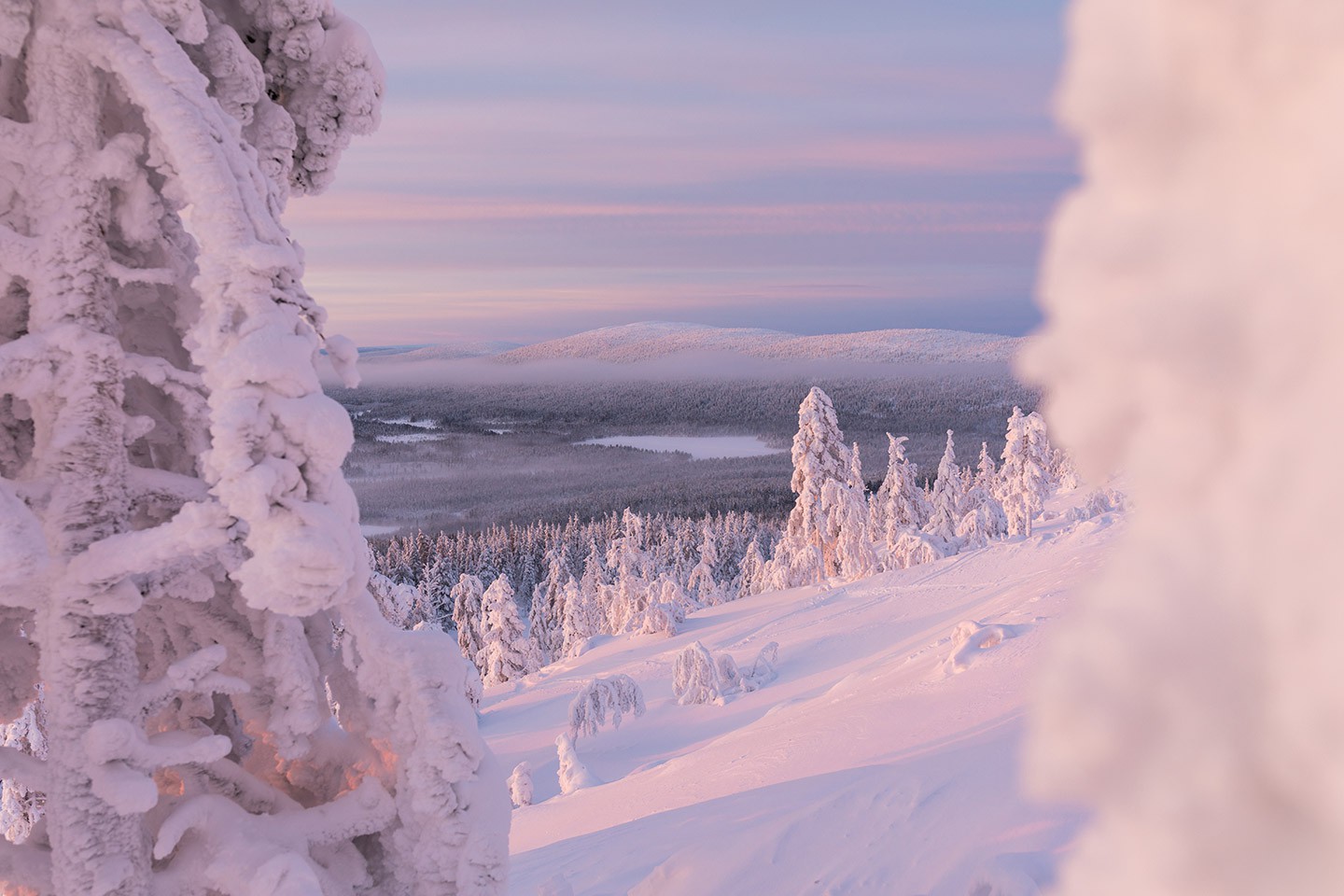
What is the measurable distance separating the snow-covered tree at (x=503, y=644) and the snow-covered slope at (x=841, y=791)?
792 inches

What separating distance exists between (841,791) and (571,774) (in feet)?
24.8

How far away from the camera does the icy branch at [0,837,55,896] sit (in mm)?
3873

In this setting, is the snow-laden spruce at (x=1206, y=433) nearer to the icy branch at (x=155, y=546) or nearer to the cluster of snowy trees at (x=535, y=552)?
the icy branch at (x=155, y=546)

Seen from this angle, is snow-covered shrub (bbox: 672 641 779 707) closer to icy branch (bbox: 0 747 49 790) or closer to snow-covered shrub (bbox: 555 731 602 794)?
snow-covered shrub (bbox: 555 731 602 794)

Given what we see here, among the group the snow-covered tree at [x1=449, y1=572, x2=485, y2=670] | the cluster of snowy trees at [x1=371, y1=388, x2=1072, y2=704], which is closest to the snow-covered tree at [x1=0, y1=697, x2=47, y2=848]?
the cluster of snowy trees at [x1=371, y1=388, x2=1072, y2=704]

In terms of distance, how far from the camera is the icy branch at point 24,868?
152 inches

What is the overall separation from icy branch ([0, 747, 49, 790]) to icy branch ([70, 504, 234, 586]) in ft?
2.95

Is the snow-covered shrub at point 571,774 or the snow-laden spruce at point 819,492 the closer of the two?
the snow-covered shrub at point 571,774

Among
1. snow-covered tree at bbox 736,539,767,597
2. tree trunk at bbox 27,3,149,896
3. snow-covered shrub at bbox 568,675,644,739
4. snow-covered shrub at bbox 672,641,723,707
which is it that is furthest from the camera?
snow-covered tree at bbox 736,539,767,597

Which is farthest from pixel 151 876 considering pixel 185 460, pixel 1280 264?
pixel 1280 264

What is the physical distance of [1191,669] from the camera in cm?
67

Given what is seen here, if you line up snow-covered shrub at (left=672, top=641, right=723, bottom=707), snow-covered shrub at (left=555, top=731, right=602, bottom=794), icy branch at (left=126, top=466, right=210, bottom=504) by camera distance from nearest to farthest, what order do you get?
icy branch at (left=126, top=466, right=210, bottom=504) < snow-covered shrub at (left=555, top=731, right=602, bottom=794) < snow-covered shrub at (left=672, top=641, right=723, bottom=707)

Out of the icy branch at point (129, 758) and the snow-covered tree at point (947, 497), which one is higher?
the icy branch at point (129, 758)

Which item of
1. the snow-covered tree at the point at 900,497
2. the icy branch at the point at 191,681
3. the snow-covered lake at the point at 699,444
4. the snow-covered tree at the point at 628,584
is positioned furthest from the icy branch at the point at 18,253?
the snow-covered lake at the point at 699,444
